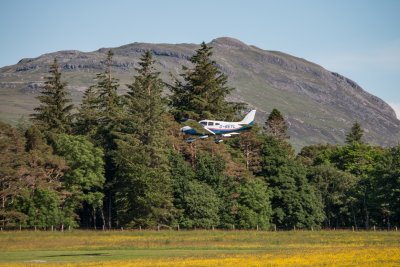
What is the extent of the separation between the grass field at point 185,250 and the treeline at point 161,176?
10.3m

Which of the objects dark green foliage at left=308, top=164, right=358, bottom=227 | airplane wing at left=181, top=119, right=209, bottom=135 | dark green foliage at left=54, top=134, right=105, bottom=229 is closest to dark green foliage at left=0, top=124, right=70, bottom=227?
dark green foliage at left=54, top=134, right=105, bottom=229

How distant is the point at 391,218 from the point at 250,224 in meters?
26.7

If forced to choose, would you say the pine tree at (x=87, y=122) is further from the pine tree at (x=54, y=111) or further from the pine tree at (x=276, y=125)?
the pine tree at (x=276, y=125)

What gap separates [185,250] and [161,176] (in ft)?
116

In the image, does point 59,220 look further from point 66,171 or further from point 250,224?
point 250,224

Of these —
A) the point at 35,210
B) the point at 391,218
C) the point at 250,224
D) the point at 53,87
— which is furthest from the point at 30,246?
the point at 391,218

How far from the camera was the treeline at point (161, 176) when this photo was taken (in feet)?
303

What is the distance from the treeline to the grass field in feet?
33.9

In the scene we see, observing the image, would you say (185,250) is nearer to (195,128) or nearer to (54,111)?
(195,128)

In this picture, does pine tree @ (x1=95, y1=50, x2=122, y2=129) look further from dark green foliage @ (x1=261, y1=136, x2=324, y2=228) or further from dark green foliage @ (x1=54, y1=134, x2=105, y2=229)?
dark green foliage @ (x1=261, y1=136, x2=324, y2=228)

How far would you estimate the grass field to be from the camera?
152 feet

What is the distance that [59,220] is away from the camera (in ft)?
297

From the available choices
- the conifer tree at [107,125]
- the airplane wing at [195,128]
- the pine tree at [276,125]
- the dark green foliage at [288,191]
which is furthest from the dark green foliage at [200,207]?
the pine tree at [276,125]

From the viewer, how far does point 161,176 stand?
94.6 metres
